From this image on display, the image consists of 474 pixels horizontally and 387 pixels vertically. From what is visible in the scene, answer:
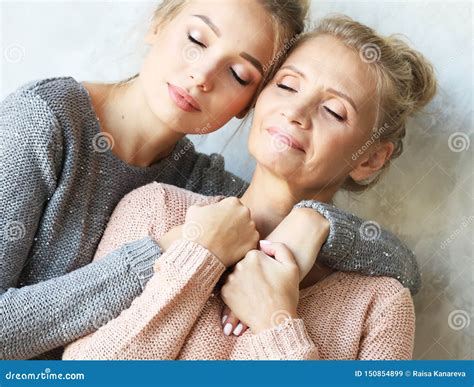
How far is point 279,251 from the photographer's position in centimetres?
140

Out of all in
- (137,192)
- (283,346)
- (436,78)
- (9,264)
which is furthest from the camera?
(436,78)

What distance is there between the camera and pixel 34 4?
6.07 feet

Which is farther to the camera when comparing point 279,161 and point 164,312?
point 279,161

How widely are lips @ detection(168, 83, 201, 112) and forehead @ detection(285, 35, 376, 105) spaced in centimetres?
21

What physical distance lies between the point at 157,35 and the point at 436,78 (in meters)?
0.68

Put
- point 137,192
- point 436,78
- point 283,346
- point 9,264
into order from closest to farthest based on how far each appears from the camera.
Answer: point 283,346 < point 9,264 < point 137,192 < point 436,78

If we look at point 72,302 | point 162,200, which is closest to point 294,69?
point 162,200

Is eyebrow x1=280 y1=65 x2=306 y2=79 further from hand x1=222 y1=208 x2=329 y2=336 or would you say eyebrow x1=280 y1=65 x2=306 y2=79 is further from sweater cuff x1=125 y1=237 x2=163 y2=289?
sweater cuff x1=125 y1=237 x2=163 y2=289

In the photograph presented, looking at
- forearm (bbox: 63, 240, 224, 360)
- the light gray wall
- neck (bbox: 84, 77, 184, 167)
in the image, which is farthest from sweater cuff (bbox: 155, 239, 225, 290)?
the light gray wall

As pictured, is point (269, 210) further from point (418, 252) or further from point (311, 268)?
point (418, 252)

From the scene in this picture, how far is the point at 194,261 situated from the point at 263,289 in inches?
5.2

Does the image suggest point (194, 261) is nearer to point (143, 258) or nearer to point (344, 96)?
point (143, 258)

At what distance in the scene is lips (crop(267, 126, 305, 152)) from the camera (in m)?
1.47
